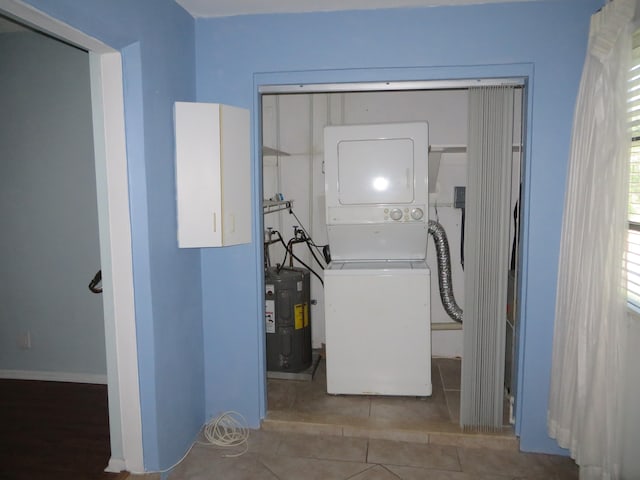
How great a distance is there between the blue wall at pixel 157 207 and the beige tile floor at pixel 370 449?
348 millimetres

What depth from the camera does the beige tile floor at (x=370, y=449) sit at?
219 cm

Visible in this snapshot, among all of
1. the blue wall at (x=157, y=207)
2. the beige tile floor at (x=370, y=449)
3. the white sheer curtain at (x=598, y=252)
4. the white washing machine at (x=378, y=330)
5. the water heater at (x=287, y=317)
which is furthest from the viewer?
the water heater at (x=287, y=317)

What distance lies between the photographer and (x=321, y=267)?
353 cm

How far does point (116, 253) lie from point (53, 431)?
4.21ft

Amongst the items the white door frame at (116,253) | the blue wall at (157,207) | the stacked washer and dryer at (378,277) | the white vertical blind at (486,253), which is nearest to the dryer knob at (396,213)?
the stacked washer and dryer at (378,277)

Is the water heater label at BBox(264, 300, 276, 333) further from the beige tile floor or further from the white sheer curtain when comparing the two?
the white sheer curtain

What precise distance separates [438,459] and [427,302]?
0.87 metres

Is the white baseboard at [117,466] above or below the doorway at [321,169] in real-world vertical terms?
below

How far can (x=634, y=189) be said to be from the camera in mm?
1881

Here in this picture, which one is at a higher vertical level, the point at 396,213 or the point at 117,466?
the point at 396,213

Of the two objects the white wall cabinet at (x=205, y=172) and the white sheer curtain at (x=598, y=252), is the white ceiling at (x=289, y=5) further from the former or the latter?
the white sheer curtain at (x=598, y=252)

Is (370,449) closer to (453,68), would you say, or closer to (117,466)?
(117,466)

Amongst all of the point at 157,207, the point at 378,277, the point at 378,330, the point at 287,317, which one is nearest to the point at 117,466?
the point at 157,207

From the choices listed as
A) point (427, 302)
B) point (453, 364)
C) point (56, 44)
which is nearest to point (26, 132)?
point (56, 44)
